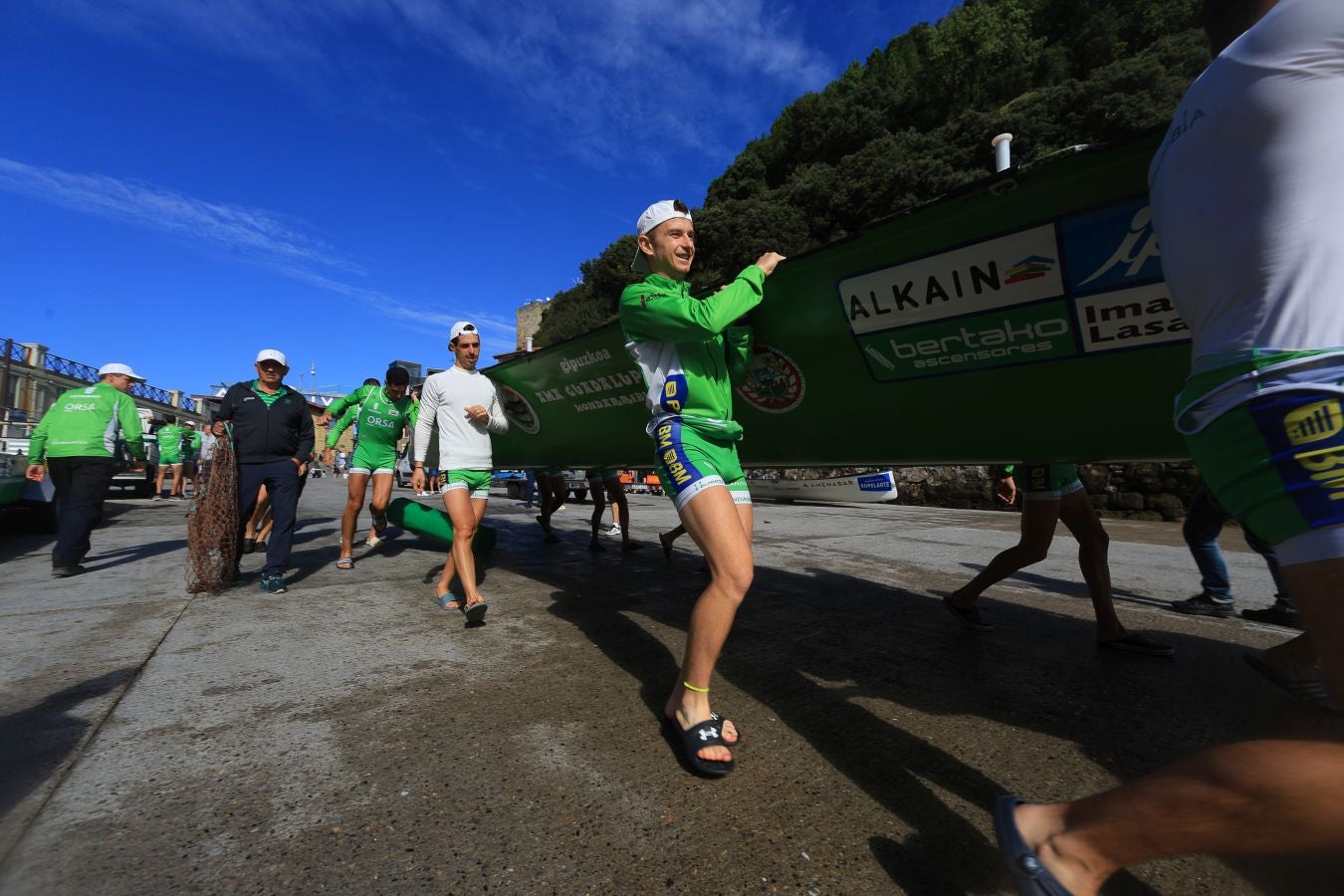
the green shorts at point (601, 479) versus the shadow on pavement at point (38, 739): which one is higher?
the green shorts at point (601, 479)

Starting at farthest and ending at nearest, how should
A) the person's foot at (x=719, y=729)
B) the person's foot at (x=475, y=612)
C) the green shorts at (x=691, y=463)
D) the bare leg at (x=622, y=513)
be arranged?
the bare leg at (x=622, y=513), the person's foot at (x=475, y=612), the green shorts at (x=691, y=463), the person's foot at (x=719, y=729)

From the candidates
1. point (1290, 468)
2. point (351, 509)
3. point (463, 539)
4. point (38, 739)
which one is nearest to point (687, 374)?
point (1290, 468)

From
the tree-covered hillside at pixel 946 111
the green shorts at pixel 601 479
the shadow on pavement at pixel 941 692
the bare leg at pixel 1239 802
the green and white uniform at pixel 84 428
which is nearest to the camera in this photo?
the bare leg at pixel 1239 802

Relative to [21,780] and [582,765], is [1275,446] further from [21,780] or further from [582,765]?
[21,780]

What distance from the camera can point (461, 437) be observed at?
379cm

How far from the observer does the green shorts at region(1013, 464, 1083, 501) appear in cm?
300

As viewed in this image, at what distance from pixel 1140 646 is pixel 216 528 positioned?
18.9ft

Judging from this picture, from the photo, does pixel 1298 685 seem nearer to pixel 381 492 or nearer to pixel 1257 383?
pixel 1257 383

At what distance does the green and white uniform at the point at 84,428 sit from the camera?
4.92 m

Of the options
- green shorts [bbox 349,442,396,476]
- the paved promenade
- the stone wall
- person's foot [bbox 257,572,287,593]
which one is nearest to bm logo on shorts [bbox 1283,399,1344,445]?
the paved promenade

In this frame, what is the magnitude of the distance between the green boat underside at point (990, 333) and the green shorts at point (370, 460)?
3851 millimetres

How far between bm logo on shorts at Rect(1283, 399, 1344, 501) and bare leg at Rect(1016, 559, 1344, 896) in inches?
5.0

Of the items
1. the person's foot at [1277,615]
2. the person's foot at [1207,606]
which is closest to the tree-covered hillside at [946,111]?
the person's foot at [1207,606]

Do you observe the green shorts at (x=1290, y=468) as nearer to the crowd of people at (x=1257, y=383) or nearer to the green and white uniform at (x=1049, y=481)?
the crowd of people at (x=1257, y=383)
